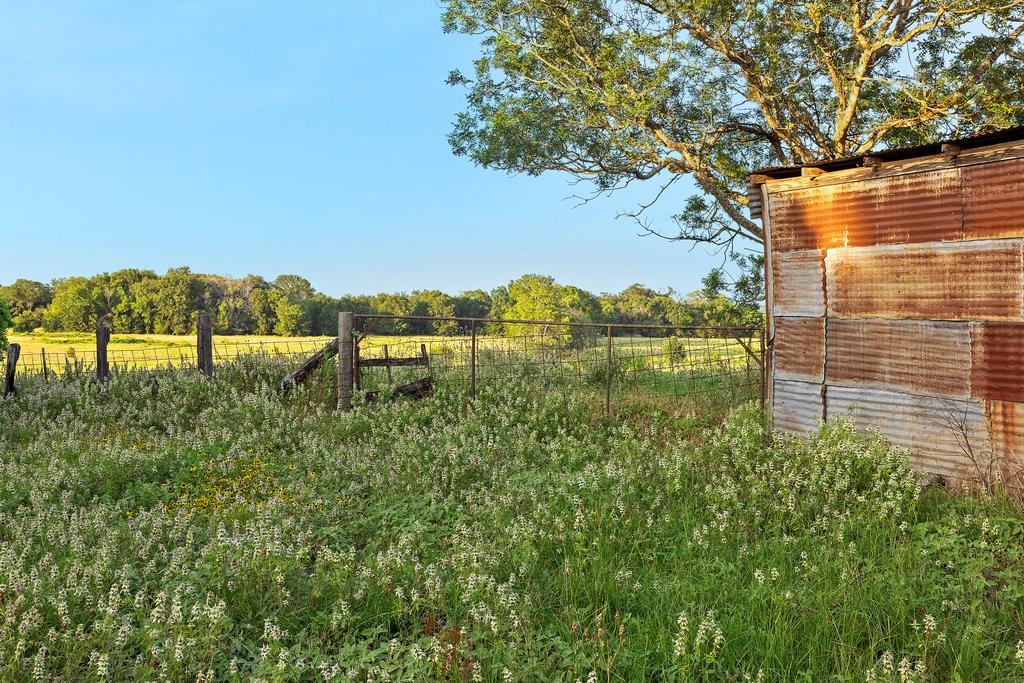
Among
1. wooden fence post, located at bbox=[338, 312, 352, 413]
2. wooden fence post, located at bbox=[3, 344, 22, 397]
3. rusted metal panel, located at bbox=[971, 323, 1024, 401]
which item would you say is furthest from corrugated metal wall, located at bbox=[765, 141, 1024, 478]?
wooden fence post, located at bbox=[3, 344, 22, 397]

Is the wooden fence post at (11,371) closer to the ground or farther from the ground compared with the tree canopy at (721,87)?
closer to the ground

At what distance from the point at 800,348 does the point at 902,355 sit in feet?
4.92

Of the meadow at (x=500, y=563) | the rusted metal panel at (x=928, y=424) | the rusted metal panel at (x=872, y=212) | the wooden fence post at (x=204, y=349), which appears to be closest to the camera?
the meadow at (x=500, y=563)

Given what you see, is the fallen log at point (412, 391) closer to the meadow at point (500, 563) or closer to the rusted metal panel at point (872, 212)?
the meadow at point (500, 563)

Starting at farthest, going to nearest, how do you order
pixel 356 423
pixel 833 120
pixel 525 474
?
pixel 833 120 → pixel 356 423 → pixel 525 474

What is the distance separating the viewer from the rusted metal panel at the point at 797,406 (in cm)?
1034

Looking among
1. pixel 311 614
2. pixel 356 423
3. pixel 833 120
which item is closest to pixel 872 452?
pixel 311 614

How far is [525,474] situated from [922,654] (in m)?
4.54

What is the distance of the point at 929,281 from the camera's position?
30.0 ft

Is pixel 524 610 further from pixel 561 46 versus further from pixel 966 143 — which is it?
pixel 561 46

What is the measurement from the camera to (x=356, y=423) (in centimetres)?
1173

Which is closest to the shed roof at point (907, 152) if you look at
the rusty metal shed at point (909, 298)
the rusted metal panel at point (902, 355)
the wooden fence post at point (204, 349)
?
the rusty metal shed at point (909, 298)

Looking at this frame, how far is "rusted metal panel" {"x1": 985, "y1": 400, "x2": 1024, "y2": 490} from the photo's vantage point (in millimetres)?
8352

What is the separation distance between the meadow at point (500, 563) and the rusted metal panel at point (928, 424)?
0.75m
